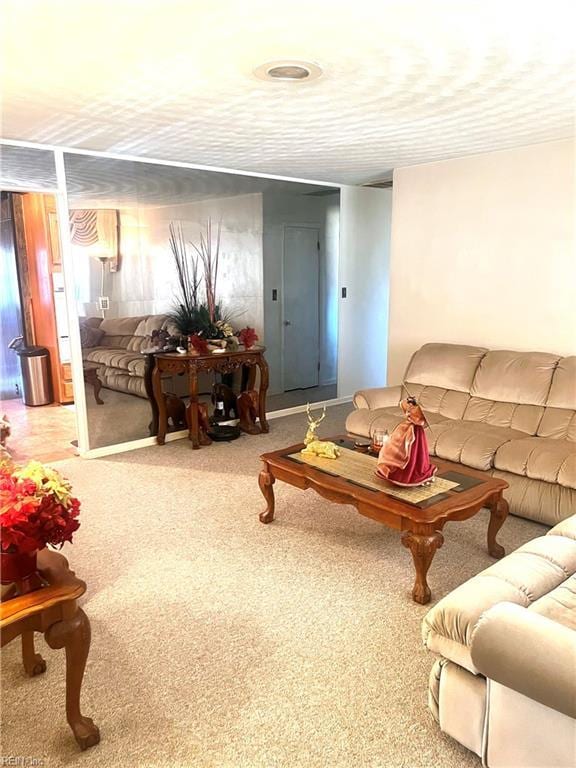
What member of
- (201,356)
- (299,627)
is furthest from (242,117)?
(299,627)

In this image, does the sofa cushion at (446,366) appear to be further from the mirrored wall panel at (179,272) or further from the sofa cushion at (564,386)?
the mirrored wall panel at (179,272)

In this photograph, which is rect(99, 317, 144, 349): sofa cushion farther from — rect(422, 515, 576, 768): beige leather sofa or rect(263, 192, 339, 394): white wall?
rect(422, 515, 576, 768): beige leather sofa

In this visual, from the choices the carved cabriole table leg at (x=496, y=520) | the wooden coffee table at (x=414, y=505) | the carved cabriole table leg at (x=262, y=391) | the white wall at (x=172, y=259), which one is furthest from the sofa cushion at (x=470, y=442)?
the white wall at (x=172, y=259)

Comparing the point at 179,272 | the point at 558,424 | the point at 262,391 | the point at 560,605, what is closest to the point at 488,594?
the point at 560,605

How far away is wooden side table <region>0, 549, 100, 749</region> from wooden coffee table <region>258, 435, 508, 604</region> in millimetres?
1369

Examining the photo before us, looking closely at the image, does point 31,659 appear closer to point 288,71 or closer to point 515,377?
point 288,71

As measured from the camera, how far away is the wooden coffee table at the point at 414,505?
8.20 feet

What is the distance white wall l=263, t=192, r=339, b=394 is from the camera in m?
5.58

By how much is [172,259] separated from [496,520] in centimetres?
330

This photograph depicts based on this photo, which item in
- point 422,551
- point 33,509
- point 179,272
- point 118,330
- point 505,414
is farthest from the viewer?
point 179,272

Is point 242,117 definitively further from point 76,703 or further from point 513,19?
point 76,703

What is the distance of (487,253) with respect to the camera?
14.8ft

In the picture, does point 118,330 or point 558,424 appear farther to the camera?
point 118,330

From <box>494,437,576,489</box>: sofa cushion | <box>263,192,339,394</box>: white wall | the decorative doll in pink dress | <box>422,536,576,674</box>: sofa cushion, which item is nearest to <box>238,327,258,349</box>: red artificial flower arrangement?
<box>263,192,339,394</box>: white wall
